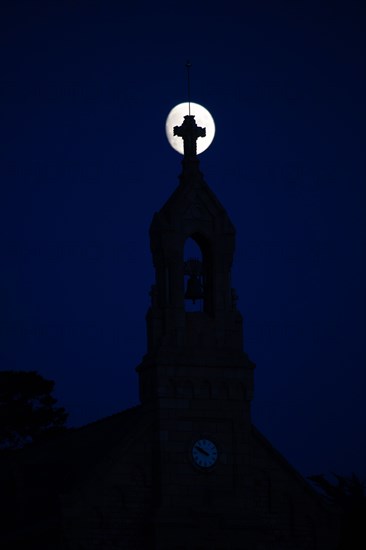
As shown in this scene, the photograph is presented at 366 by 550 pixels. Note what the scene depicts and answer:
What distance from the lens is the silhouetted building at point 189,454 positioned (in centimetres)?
5862

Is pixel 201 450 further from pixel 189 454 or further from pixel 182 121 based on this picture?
pixel 182 121

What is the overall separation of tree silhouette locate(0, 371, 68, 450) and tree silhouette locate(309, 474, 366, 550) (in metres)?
19.1

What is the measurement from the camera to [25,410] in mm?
93875

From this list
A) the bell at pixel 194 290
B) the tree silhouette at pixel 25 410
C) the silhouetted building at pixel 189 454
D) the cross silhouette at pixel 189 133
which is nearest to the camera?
the silhouetted building at pixel 189 454

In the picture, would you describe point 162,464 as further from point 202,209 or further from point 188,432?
point 202,209

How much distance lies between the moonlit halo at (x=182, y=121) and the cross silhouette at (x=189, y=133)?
24 cm

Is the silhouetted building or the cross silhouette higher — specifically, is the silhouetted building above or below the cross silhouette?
below

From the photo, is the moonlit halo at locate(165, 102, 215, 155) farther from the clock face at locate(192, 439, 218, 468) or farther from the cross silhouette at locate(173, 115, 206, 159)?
the clock face at locate(192, 439, 218, 468)

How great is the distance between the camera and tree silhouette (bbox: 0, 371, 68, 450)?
9312 cm

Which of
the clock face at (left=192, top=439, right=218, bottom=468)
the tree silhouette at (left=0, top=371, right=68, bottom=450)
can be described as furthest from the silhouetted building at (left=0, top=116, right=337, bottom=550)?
the tree silhouette at (left=0, top=371, right=68, bottom=450)

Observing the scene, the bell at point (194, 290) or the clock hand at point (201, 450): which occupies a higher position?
the bell at point (194, 290)

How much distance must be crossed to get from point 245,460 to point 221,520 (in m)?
2.35

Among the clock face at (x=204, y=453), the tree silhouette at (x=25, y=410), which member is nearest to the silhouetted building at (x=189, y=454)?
the clock face at (x=204, y=453)

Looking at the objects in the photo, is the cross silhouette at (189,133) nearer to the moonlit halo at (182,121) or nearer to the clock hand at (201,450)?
the moonlit halo at (182,121)
